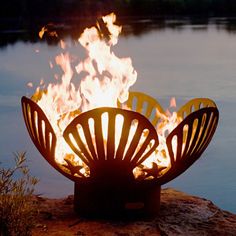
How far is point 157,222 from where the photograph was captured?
413cm

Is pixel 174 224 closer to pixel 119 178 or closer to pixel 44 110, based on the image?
pixel 119 178

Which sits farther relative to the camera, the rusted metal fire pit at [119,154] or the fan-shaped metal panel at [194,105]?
the fan-shaped metal panel at [194,105]

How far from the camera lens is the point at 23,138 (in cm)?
728

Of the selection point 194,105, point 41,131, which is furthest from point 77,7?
point 41,131

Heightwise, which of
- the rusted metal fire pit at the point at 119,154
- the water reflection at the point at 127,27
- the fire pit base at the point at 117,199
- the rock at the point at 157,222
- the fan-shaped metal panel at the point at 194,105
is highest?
the water reflection at the point at 127,27

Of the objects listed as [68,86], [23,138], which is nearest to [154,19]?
[23,138]

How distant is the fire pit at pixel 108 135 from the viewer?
3.94 m

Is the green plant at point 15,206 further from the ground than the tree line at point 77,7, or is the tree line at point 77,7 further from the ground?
the tree line at point 77,7

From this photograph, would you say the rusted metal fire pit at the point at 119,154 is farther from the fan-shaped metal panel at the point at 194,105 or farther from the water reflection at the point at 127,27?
the water reflection at the point at 127,27

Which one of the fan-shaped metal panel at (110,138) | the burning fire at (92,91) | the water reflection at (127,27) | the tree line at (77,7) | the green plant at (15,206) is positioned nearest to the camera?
the green plant at (15,206)

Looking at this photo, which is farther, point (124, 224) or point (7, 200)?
point (124, 224)

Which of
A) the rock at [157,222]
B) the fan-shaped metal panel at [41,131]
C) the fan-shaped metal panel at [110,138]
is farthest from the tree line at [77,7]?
the fan-shaped metal panel at [110,138]

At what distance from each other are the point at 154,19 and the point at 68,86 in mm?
17547

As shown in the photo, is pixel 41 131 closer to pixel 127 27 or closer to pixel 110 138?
pixel 110 138
